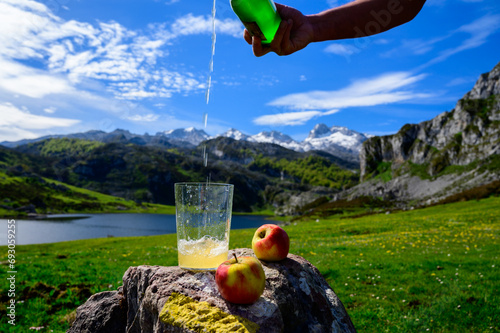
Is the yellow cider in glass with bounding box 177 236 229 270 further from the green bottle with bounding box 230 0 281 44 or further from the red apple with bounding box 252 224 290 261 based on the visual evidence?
the green bottle with bounding box 230 0 281 44

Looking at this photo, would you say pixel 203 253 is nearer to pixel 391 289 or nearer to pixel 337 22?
pixel 337 22

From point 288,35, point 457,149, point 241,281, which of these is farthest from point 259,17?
point 457,149

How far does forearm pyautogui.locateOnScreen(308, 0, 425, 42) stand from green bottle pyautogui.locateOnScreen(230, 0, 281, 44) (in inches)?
16.9

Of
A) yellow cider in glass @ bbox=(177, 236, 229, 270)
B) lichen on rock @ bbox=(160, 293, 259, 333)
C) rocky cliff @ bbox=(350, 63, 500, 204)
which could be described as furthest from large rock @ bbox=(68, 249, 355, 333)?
rocky cliff @ bbox=(350, 63, 500, 204)

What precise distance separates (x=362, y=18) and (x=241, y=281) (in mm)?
3154

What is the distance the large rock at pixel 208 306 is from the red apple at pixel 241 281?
119mm

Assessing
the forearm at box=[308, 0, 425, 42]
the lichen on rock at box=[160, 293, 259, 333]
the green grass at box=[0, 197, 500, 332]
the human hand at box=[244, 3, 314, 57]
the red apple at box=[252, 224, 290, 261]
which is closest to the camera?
Answer: the lichen on rock at box=[160, 293, 259, 333]

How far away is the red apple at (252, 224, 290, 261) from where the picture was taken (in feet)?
13.5

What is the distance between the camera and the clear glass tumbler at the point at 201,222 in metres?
3.79

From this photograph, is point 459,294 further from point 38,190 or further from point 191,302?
point 38,190

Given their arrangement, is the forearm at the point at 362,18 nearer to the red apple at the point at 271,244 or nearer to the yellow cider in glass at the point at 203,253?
the red apple at the point at 271,244

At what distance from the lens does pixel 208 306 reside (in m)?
3.26

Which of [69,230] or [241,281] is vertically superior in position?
[241,281]

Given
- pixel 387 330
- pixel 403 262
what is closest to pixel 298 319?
pixel 387 330
